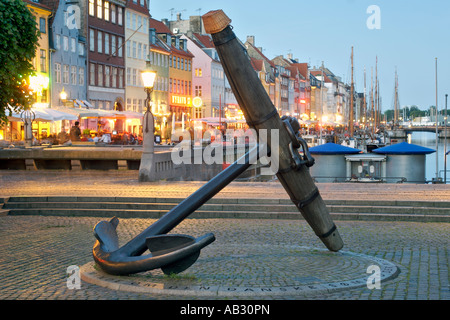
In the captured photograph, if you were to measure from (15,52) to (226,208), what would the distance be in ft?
30.3

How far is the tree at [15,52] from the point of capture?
2169 centimetres

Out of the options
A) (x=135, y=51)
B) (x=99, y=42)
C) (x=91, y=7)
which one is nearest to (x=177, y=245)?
(x=91, y=7)

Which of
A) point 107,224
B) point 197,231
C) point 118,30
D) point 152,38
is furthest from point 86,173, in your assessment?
point 152,38

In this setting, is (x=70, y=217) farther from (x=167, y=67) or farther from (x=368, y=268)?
(x=167, y=67)

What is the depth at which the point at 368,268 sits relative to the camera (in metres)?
9.43

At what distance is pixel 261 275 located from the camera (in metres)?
8.95

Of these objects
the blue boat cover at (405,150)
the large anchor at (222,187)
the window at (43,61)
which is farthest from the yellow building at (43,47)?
the large anchor at (222,187)

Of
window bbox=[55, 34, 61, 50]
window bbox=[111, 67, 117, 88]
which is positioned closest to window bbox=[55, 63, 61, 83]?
window bbox=[55, 34, 61, 50]

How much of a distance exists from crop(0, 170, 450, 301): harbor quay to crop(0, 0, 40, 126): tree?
370 cm

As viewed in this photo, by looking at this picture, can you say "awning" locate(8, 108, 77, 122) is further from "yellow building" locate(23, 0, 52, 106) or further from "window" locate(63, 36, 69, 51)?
"window" locate(63, 36, 69, 51)

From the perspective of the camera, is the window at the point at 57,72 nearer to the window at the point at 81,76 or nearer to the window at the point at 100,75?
the window at the point at 81,76

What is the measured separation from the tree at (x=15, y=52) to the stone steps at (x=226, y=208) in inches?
214

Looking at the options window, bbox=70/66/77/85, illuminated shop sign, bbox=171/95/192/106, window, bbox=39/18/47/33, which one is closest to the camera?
window, bbox=39/18/47/33

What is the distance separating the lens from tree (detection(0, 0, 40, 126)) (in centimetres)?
2169
